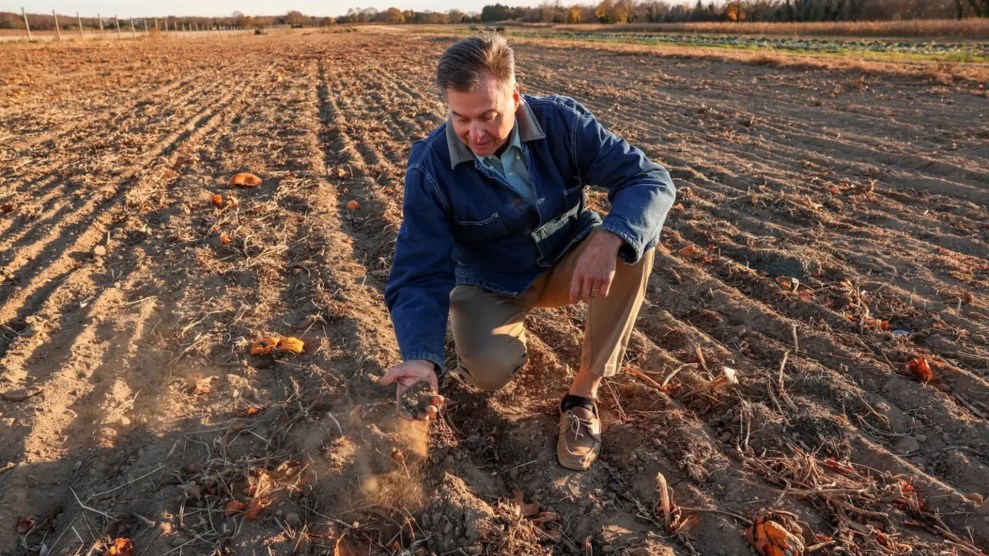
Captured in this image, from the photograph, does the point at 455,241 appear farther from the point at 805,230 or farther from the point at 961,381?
the point at 805,230

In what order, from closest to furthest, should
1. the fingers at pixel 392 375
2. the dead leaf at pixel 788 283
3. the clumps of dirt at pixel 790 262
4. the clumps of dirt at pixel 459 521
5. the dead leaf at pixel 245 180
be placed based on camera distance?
the fingers at pixel 392 375, the clumps of dirt at pixel 459 521, the dead leaf at pixel 788 283, the clumps of dirt at pixel 790 262, the dead leaf at pixel 245 180

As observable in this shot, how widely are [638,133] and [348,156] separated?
12.3 feet

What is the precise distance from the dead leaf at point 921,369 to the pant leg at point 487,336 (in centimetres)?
187

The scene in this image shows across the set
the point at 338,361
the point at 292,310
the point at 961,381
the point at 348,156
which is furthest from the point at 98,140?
the point at 961,381

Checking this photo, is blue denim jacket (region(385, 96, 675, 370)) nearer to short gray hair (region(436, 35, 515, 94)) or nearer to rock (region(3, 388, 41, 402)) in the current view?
short gray hair (region(436, 35, 515, 94))

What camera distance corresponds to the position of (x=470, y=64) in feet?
7.20

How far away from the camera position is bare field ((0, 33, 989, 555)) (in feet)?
7.31

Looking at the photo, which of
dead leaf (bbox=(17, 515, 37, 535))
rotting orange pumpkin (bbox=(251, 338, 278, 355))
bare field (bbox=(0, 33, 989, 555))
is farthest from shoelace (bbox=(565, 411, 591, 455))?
dead leaf (bbox=(17, 515, 37, 535))

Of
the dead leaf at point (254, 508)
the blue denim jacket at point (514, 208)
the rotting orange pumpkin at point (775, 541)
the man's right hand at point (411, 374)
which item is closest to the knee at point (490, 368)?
the blue denim jacket at point (514, 208)

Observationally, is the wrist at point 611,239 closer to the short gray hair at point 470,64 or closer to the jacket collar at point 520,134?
the jacket collar at point 520,134

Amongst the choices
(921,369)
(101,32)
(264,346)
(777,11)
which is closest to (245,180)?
(264,346)

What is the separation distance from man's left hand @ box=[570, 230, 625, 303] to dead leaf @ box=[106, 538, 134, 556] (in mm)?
1803

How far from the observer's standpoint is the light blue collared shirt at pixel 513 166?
2.51 metres

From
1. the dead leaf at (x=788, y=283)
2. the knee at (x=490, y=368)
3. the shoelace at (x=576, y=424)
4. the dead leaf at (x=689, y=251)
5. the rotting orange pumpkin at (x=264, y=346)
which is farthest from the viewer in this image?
the dead leaf at (x=689, y=251)
